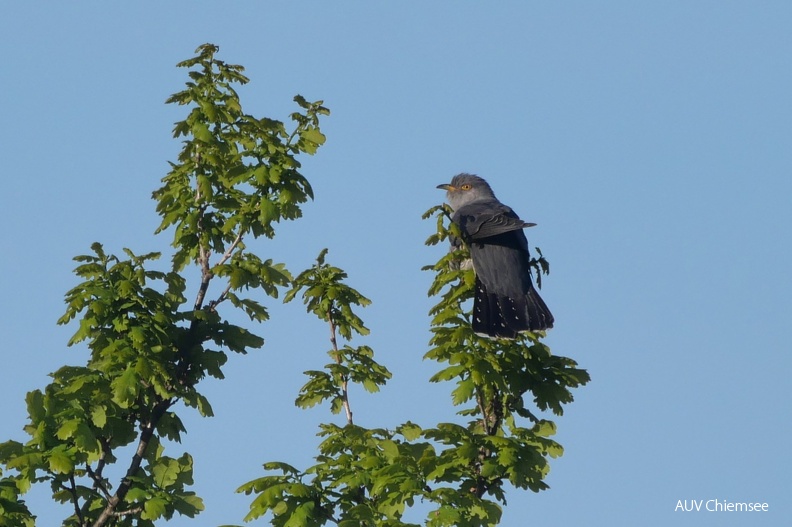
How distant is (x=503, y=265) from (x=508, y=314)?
67.2 inches

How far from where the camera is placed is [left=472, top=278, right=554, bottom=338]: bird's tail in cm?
1207

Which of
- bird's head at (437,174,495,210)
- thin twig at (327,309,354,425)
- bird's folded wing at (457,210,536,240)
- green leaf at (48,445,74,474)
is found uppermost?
bird's head at (437,174,495,210)

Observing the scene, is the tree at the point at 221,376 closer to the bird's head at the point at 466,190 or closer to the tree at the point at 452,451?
the tree at the point at 452,451

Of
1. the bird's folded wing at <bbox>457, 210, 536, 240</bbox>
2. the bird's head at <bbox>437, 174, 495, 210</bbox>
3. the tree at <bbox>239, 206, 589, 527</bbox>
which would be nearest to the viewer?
the tree at <bbox>239, 206, 589, 527</bbox>

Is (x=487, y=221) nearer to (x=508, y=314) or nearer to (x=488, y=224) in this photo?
(x=488, y=224)

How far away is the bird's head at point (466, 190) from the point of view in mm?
17922

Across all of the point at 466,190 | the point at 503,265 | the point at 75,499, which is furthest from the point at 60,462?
the point at 466,190

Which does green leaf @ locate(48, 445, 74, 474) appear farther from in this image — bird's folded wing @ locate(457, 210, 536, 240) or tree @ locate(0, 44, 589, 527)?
bird's folded wing @ locate(457, 210, 536, 240)

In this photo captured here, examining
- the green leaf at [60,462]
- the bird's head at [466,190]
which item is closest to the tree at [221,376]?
the green leaf at [60,462]

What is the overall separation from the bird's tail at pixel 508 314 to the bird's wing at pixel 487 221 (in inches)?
33.6

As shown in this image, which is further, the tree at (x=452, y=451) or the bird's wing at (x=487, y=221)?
the bird's wing at (x=487, y=221)

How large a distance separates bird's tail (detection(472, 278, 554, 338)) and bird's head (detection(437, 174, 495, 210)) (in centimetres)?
357

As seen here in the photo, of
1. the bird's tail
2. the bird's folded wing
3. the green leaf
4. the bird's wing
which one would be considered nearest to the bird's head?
the bird's wing

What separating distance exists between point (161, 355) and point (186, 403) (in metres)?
0.61
